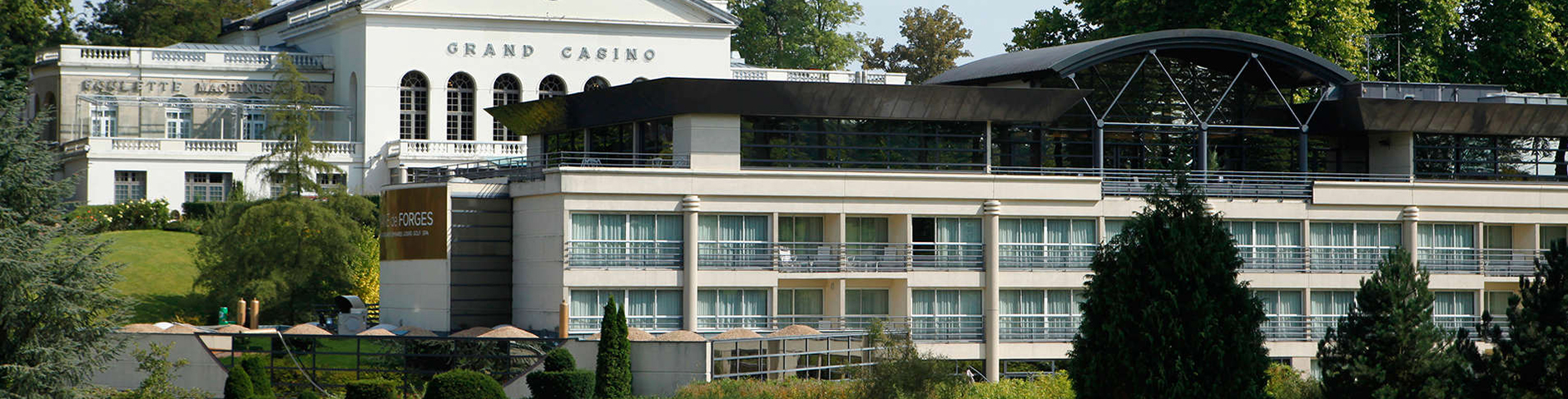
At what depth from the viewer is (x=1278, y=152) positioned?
2534 inches

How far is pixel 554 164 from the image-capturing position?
203 feet

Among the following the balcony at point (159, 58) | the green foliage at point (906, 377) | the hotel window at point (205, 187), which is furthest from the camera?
the balcony at point (159, 58)

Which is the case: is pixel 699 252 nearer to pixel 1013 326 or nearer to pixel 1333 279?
pixel 1013 326

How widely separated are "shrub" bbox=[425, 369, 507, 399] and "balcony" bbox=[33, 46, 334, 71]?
53990 millimetres

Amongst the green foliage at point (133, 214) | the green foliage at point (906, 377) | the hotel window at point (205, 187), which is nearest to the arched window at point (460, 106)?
the hotel window at point (205, 187)

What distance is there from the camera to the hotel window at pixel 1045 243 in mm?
58000

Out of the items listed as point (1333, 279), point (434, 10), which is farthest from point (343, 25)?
point (1333, 279)

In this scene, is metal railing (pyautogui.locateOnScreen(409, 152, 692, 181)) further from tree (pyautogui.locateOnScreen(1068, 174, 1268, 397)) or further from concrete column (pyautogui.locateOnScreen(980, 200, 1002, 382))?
tree (pyautogui.locateOnScreen(1068, 174, 1268, 397))

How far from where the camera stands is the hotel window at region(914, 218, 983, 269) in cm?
5725

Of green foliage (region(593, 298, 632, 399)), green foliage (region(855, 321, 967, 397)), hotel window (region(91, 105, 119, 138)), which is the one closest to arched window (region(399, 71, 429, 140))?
hotel window (region(91, 105, 119, 138))

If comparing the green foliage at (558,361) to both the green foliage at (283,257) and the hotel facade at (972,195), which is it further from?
the green foliage at (283,257)

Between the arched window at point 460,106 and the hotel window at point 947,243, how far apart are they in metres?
42.8

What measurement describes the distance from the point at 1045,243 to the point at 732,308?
9.87m

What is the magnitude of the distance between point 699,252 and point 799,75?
149 feet
